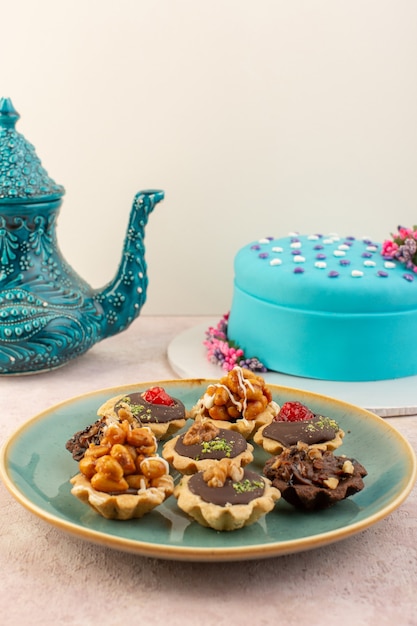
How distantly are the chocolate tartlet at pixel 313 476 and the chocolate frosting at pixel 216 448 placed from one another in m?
Result: 0.05

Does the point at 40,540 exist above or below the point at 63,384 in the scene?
above

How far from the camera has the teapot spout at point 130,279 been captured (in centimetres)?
174

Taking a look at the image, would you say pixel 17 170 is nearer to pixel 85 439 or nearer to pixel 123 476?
pixel 85 439

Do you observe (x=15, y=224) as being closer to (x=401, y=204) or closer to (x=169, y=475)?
(x=169, y=475)

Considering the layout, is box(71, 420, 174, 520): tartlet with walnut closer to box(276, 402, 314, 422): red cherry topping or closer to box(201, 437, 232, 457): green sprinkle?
box(201, 437, 232, 457): green sprinkle

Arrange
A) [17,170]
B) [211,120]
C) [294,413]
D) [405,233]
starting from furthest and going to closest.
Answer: [211,120] < [405,233] < [17,170] < [294,413]

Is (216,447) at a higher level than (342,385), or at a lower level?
higher

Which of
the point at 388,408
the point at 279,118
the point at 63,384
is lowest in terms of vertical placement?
the point at 63,384

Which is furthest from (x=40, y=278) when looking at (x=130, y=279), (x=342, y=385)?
(x=342, y=385)

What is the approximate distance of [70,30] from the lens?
2.08 meters

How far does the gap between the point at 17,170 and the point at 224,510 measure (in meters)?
0.87

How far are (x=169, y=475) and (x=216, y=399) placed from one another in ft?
0.64

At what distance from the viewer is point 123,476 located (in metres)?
1.04

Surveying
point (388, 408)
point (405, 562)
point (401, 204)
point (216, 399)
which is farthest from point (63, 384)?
point (401, 204)
